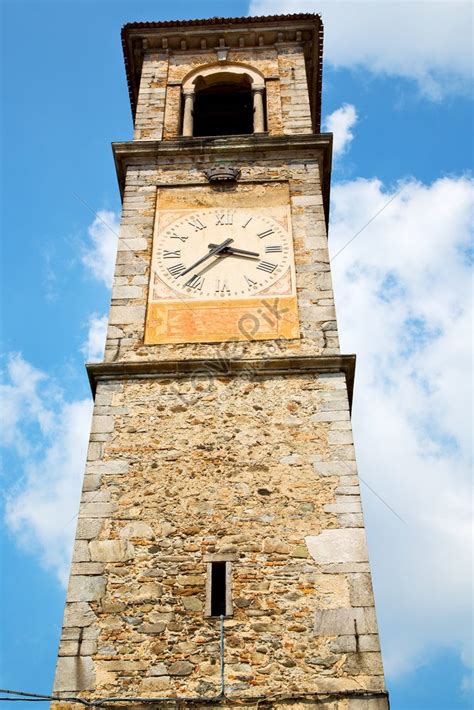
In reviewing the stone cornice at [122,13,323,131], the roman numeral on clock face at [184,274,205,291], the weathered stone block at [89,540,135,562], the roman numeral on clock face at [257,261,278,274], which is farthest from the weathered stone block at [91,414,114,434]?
the stone cornice at [122,13,323,131]

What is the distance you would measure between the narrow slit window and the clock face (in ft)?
10.7

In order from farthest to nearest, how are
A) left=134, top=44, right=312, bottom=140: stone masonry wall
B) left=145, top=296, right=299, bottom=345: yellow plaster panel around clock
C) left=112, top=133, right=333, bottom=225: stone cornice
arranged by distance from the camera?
1. left=134, top=44, right=312, bottom=140: stone masonry wall
2. left=112, top=133, right=333, bottom=225: stone cornice
3. left=145, top=296, right=299, bottom=345: yellow plaster panel around clock

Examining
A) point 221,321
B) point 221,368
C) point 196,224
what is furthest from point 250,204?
point 221,368

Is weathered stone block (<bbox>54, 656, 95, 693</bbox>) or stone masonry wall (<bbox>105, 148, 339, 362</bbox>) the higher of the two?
stone masonry wall (<bbox>105, 148, 339, 362</bbox>)

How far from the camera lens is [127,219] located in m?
10.2

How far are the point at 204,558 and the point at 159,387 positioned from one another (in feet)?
6.43

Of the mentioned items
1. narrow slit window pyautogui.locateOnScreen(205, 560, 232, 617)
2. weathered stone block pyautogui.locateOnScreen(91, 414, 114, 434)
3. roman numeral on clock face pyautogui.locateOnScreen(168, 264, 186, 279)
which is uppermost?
roman numeral on clock face pyautogui.locateOnScreen(168, 264, 186, 279)

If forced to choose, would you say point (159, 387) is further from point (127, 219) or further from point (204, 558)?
point (127, 219)

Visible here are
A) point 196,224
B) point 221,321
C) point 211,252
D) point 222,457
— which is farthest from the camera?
point 196,224

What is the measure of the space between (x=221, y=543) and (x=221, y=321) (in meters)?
2.65

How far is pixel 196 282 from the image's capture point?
9320 mm

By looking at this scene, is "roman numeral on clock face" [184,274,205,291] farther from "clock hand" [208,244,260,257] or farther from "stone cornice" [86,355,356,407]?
"stone cornice" [86,355,356,407]

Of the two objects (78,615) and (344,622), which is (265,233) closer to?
(344,622)

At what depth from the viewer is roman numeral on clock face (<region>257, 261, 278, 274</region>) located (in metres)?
9.42
